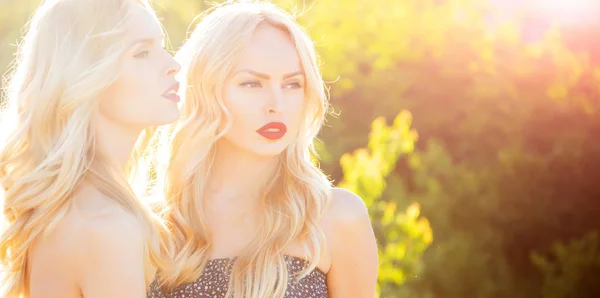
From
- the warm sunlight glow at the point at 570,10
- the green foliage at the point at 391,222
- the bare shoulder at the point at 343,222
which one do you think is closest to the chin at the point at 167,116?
the bare shoulder at the point at 343,222

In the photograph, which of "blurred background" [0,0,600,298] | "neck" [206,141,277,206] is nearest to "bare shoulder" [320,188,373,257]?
"neck" [206,141,277,206]

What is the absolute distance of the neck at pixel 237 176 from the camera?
470cm

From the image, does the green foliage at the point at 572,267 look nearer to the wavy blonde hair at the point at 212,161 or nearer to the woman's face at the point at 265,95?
the wavy blonde hair at the point at 212,161

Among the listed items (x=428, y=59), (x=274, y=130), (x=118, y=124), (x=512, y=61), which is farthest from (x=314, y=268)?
(x=428, y=59)

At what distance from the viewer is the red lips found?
14.9 feet

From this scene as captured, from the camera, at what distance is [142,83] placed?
157 inches

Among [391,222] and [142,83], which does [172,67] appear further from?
[391,222]

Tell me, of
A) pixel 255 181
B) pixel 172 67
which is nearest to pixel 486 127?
pixel 255 181

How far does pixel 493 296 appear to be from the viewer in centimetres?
1603

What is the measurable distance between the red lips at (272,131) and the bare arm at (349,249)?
484 mm

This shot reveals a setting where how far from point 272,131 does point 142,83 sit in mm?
802

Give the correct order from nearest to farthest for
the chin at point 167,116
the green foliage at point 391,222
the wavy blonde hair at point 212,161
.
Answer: the chin at point 167,116
the wavy blonde hair at point 212,161
the green foliage at point 391,222

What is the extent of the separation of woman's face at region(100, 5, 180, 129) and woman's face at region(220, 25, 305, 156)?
1.61 ft

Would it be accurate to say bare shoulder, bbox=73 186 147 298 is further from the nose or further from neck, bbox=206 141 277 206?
neck, bbox=206 141 277 206
